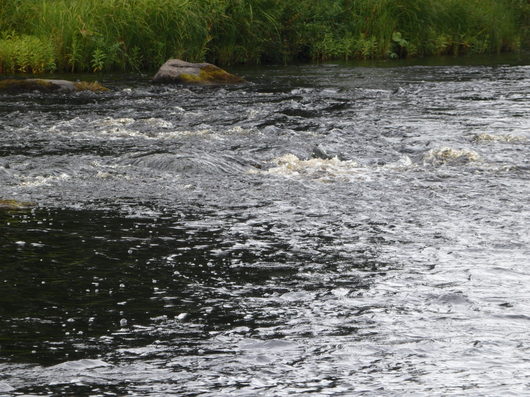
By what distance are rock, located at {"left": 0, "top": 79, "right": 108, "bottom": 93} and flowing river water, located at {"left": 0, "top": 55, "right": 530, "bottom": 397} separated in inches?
125

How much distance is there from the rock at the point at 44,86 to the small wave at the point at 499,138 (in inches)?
344

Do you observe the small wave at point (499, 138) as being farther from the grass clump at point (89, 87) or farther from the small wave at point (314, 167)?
the grass clump at point (89, 87)

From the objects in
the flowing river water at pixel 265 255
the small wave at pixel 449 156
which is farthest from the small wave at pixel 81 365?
the small wave at pixel 449 156

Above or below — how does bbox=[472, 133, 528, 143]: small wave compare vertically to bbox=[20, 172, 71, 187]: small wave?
above

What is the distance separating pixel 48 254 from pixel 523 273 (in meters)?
3.96

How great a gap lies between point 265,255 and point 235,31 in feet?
58.3

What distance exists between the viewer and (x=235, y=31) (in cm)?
2500

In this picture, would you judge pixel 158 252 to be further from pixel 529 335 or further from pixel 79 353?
pixel 529 335

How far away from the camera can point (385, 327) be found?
6.17 m

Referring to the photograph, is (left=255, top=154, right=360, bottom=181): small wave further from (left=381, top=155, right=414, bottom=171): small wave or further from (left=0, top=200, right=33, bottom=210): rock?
(left=0, top=200, right=33, bottom=210): rock

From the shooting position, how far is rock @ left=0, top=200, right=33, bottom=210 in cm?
962

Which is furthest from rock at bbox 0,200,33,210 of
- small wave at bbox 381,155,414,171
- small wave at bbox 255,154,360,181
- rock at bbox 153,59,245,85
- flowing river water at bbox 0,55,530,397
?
rock at bbox 153,59,245,85

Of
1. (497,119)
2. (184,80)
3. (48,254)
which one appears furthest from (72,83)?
(48,254)

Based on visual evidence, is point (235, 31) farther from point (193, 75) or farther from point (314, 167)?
point (314, 167)
